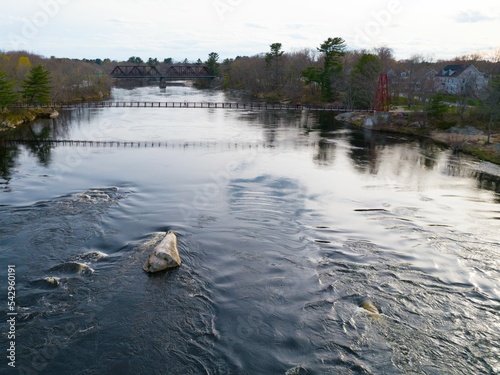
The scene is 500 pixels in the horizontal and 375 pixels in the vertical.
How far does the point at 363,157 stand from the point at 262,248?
27001mm

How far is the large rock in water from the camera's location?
59.1ft

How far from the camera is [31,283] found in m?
16.5

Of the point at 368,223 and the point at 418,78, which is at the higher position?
the point at 418,78

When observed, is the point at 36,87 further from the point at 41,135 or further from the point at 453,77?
the point at 453,77

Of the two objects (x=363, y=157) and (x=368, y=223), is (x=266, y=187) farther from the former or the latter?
(x=363, y=157)

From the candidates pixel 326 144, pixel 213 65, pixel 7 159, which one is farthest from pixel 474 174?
pixel 213 65

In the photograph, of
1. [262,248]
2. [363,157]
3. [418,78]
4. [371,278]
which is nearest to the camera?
[371,278]

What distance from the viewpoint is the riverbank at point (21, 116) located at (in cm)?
5869

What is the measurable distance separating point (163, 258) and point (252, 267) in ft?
13.4

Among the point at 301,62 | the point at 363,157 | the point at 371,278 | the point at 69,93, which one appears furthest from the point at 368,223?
the point at 301,62

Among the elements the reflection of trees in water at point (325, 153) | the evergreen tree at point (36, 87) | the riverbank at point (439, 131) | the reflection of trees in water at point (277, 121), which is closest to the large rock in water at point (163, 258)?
the reflection of trees in water at point (325, 153)

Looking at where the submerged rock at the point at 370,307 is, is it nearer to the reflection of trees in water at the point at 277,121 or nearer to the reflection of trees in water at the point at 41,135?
the reflection of trees in water at the point at 41,135

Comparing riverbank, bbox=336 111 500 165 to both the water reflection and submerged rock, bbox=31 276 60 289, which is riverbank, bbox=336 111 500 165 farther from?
submerged rock, bbox=31 276 60 289

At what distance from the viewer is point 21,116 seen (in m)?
64.9
